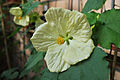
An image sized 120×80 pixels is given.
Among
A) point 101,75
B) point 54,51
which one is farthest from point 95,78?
point 54,51

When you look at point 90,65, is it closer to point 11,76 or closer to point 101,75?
point 101,75

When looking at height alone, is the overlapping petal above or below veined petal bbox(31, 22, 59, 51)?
above

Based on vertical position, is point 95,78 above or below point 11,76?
above

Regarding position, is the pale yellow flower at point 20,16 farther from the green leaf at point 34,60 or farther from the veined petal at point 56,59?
the veined petal at point 56,59

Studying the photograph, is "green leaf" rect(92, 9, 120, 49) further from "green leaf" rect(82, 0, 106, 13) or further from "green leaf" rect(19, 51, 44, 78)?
"green leaf" rect(19, 51, 44, 78)

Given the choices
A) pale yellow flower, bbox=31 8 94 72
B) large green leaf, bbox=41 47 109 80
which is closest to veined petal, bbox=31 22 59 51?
pale yellow flower, bbox=31 8 94 72
